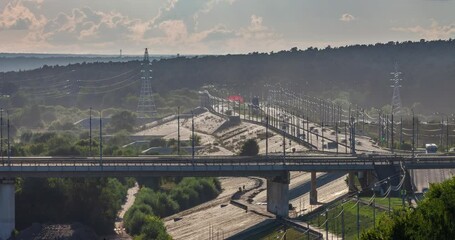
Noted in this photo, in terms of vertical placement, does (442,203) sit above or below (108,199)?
above

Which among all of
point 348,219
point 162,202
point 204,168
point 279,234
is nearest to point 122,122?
point 162,202

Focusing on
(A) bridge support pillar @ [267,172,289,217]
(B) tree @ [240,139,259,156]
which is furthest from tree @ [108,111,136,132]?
(A) bridge support pillar @ [267,172,289,217]

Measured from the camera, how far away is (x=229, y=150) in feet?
428

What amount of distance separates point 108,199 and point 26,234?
8384 millimetres

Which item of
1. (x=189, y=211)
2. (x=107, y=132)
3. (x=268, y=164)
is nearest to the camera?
(x=268, y=164)

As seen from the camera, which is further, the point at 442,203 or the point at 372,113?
the point at 372,113

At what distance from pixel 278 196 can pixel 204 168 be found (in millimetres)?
5687

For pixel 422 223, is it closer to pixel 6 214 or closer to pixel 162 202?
pixel 6 214

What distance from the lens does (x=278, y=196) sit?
84938 mm

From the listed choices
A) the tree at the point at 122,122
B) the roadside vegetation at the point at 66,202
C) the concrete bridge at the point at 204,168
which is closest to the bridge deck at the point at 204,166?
the concrete bridge at the point at 204,168

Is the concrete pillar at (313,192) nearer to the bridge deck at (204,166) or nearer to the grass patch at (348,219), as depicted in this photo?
the bridge deck at (204,166)

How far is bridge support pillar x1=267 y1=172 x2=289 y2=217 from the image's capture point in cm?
8344

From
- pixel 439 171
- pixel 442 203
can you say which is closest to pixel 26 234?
pixel 439 171

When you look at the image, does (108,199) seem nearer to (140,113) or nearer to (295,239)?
(295,239)
